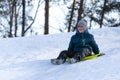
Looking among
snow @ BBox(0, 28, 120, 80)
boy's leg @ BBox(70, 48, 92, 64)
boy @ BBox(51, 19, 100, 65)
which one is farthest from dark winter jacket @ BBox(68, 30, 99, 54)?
snow @ BBox(0, 28, 120, 80)

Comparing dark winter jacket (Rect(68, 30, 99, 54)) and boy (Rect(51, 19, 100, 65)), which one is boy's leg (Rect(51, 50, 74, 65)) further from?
dark winter jacket (Rect(68, 30, 99, 54))

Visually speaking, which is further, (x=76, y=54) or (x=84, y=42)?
(x=84, y=42)

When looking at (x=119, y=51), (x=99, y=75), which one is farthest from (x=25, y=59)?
(x=99, y=75)

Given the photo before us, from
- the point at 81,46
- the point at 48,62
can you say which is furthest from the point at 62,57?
the point at 81,46

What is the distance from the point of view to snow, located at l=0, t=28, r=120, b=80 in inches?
242

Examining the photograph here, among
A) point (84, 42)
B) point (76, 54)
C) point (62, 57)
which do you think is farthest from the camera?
point (84, 42)

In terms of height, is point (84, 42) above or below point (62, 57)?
above

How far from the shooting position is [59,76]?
20.4 feet

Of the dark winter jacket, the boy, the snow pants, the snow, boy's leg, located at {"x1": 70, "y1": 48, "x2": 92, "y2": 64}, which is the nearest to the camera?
the snow

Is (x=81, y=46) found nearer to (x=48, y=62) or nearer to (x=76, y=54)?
(x=76, y=54)

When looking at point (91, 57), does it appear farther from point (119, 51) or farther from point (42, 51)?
point (42, 51)

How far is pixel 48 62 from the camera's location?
7.86 meters

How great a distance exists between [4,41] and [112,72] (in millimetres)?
5731

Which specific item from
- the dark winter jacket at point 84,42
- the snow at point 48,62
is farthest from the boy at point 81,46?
the snow at point 48,62
